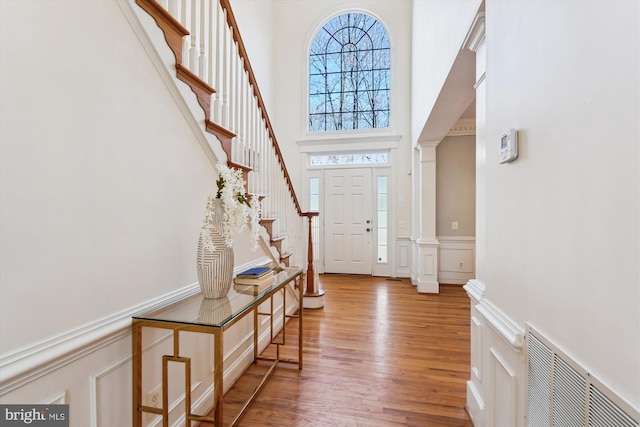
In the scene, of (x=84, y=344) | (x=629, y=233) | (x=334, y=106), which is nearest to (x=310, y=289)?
(x=84, y=344)

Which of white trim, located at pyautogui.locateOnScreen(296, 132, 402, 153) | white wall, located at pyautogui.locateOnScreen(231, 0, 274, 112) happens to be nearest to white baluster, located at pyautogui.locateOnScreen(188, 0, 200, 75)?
white wall, located at pyautogui.locateOnScreen(231, 0, 274, 112)

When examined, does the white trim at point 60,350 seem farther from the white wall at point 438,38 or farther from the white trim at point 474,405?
the white wall at point 438,38

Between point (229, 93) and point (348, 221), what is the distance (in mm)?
3831

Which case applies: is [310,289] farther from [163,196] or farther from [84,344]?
[84,344]

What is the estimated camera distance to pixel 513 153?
1.11m

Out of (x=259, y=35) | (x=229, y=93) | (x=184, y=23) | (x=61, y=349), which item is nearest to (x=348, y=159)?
(x=259, y=35)

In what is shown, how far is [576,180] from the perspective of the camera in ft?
2.56

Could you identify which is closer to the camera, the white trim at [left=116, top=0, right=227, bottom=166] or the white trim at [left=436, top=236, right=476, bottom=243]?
the white trim at [left=116, top=0, right=227, bottom=166]

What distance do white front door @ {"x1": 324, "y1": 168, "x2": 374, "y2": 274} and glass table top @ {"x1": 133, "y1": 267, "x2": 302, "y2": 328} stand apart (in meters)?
3.96

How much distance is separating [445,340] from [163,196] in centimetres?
269

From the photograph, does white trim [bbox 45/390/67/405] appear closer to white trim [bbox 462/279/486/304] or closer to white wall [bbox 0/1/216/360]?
white wall [bbox 0/1/216/360]

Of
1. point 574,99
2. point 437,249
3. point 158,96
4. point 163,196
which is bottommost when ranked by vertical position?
point 437,249

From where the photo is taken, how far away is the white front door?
5.55 metres

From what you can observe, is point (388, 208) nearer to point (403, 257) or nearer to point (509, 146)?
point (403, 257)
